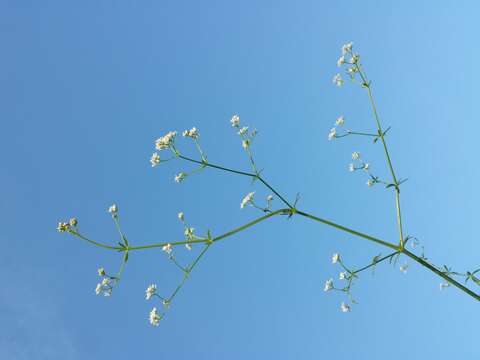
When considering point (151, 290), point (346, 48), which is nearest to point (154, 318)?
point (151, 290)

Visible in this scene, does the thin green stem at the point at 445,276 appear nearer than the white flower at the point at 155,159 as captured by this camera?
Yes

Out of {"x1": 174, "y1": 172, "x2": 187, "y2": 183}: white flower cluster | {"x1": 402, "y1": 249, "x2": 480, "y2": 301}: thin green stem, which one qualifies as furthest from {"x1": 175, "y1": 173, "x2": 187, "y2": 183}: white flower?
{"x1": 402, "y1": 249, "x2": 480, "y2": 301}: thin green stem

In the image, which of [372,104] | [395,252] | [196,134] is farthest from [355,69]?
[395,252]

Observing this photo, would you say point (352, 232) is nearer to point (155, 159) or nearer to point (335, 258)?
point (335, 258)

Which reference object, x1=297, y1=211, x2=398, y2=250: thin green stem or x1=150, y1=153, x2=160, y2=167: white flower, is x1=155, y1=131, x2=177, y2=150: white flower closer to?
x1=150, y1=153, x2=160, y2=167: white flower

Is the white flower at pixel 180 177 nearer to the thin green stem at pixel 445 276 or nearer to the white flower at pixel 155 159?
the white flower at pixel 155 159

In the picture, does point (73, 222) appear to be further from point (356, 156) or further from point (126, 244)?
point (356, 156)

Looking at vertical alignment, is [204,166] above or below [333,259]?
above

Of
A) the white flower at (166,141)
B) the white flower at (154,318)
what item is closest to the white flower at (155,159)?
the white flower at (166,141)
